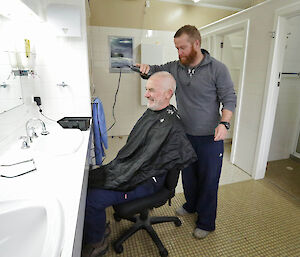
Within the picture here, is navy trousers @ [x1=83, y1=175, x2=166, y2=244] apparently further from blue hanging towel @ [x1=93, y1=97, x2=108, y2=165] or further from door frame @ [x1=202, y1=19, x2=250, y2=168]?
door frame @ [x1=202, y1=19, x2=250, y2=168]

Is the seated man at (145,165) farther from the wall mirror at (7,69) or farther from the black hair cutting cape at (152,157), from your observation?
the wall mirror at (7,69)

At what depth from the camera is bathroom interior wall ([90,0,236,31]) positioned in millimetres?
3662

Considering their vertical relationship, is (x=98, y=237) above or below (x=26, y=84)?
below

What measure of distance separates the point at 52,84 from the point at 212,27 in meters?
2.64

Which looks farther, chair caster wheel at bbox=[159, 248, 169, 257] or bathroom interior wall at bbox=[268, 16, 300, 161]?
bathroom interior wall at bbox=[268, 16, 300, 161]

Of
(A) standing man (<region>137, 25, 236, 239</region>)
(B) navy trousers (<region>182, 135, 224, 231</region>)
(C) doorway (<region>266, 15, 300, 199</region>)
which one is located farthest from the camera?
(C) doorway (<region>266, 15, 300, 199</region>)

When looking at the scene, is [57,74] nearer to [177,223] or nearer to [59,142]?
[59,142]

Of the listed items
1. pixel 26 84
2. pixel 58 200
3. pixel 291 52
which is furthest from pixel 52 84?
pixel 291 52

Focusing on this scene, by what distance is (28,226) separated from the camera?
73 centimetres

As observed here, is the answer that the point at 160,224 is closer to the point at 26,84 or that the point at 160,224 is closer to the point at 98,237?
the point at 98,237

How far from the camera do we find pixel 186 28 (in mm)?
1445

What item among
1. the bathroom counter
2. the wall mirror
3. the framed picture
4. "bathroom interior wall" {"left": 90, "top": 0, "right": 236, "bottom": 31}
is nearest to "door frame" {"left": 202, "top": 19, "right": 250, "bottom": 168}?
"bathroom interior wall" {"left": 90, "top": 0, "right": 236, "bottom": 31}

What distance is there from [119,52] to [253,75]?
2.43m

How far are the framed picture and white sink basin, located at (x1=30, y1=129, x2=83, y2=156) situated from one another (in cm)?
248
